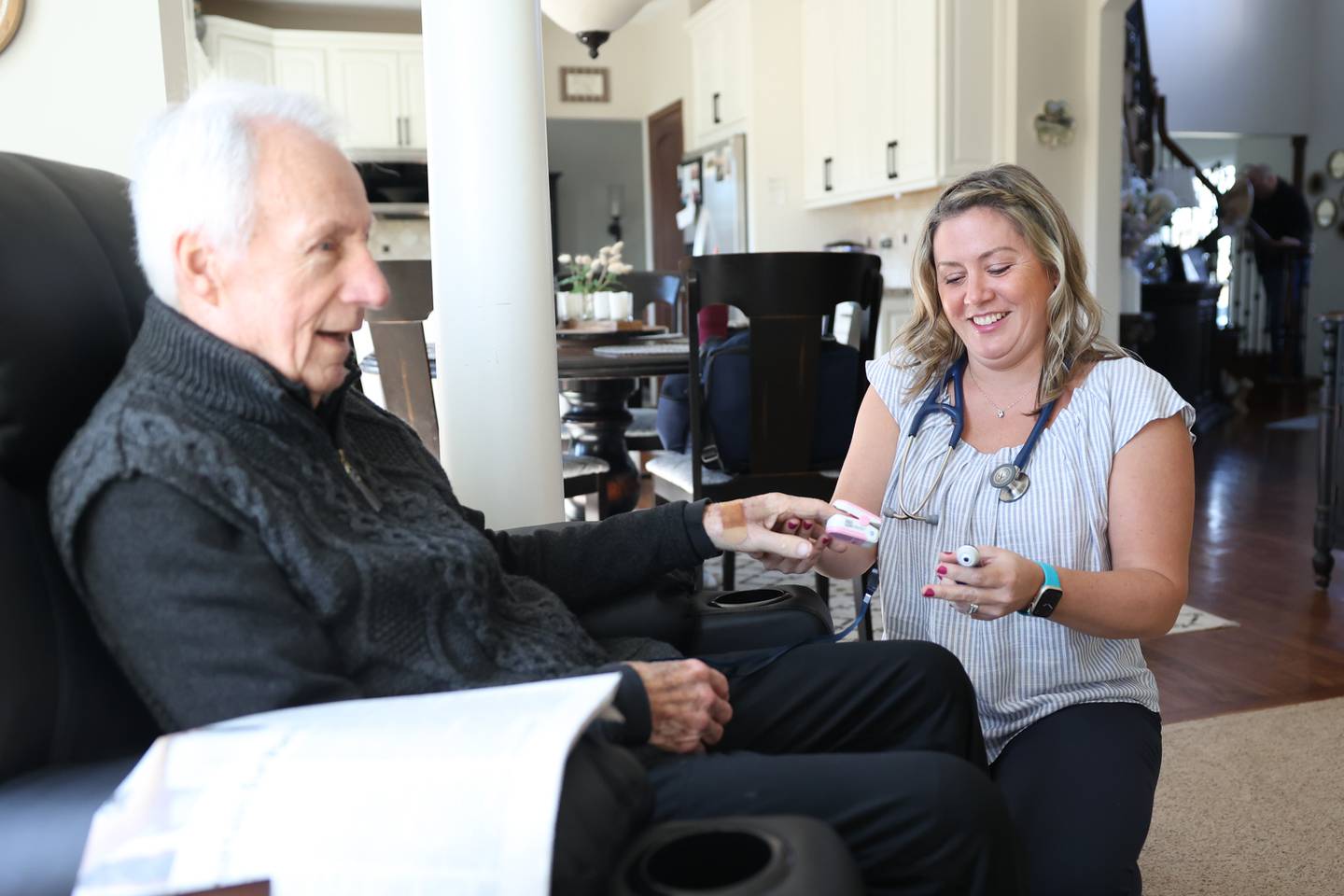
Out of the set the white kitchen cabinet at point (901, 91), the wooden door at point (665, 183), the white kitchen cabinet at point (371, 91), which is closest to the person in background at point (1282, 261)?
the white kitchen cabinet at point (901, 91)

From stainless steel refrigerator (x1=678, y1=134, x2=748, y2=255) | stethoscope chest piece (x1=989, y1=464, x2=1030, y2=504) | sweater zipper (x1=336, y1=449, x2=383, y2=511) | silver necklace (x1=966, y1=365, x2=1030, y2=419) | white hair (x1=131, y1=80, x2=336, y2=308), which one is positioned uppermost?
stainless steel refrigerator (x1=678, y1=134, x2=748, y2=255)

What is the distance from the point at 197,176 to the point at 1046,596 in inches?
38.6

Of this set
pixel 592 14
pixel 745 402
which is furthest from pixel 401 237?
pixel 745 402

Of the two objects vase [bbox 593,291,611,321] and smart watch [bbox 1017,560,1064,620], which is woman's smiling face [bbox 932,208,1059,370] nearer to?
smart watch [bbox 1017,560,1064,620]

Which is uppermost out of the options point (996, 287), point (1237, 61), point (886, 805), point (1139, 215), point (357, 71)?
point (1237, 61)

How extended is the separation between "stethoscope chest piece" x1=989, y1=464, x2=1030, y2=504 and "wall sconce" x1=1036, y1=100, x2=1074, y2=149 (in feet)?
13.9

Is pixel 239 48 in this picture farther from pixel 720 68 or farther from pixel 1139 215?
pixel 1139 215

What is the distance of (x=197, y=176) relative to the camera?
→ 3.35ft

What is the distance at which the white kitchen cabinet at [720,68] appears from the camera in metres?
6.70

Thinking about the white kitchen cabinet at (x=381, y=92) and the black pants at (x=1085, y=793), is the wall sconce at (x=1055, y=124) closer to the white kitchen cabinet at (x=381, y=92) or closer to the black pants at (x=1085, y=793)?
the white kitchen cabinet at (x=381, y=92)

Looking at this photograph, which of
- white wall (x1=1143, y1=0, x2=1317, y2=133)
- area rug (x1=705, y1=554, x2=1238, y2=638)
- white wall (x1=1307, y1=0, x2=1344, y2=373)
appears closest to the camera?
area rug (x1=705, y1=554, x2=1238, y2=638)

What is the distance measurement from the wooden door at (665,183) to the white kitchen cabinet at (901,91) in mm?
1456

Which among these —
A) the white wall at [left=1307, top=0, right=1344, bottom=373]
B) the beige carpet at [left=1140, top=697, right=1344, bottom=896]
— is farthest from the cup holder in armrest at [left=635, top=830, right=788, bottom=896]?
the white wall at [left=1307, top=0, right=1344, bottom=373]

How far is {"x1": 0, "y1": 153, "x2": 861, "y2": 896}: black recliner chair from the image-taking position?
2.72ft
